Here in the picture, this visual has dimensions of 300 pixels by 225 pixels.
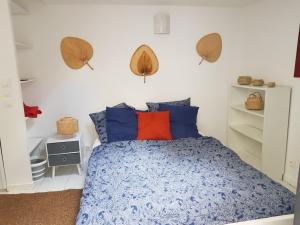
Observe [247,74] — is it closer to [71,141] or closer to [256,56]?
[256,56]

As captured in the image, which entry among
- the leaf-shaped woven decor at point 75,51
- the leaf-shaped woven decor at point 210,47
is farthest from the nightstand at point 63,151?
the leaf-shaped woven decor at point 210,47

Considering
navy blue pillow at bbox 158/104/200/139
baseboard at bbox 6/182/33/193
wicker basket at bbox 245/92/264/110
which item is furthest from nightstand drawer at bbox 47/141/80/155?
wicker basket at bbox 245/92/264/110

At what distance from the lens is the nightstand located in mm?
2722

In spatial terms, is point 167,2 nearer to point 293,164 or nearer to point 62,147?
point 62,147

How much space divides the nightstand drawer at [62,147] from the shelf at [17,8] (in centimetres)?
149

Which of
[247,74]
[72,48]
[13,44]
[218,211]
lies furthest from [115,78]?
[218,211]

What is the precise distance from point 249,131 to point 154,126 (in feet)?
4.17

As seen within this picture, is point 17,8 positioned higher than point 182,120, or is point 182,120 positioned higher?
point 17,8

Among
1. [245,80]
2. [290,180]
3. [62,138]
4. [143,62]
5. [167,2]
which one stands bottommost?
[290,180]

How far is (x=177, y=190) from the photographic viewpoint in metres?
1.66

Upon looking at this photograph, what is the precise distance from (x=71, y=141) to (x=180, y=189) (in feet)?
5.13

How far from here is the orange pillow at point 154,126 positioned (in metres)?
2.77

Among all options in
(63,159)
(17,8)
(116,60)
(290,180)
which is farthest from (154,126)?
(17,8)

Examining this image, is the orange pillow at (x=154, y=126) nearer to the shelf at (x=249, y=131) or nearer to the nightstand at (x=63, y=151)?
the nightstand at (x=63, y=151)
